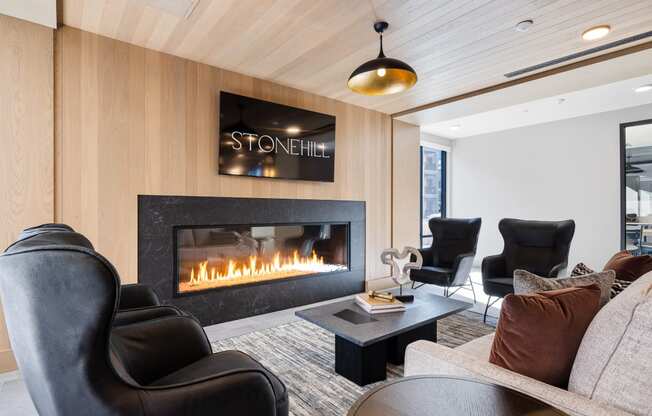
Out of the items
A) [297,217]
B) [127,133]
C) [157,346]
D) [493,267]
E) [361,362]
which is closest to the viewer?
[157,346]

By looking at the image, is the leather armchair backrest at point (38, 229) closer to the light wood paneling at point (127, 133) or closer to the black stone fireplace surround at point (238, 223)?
the light wood paneling at point (127, 133)

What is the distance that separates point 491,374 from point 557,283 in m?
0.56

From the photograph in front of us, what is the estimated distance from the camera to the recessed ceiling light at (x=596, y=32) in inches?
94.4

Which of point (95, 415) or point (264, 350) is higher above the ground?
point (95, 415)

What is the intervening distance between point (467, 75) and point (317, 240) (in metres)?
2.34

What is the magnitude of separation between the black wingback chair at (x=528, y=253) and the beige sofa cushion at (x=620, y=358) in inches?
86.6

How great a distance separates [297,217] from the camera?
3.66 meters

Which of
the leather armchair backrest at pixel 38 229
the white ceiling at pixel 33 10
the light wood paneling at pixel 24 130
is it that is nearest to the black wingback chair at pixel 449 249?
the leather armchair backrest at pixel 38 229

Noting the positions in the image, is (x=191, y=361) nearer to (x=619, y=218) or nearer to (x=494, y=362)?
(x=494, y=362)

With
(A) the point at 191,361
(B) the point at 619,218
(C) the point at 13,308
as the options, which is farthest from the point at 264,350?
(B) the point at 619,218

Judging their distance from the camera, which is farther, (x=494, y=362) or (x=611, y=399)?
(x=494, y=362)

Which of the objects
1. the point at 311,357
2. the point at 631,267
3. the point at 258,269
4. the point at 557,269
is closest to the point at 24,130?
the point at 258,269

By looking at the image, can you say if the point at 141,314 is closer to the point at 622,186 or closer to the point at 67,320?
the point at 67,320

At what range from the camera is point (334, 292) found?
396 centimetres
